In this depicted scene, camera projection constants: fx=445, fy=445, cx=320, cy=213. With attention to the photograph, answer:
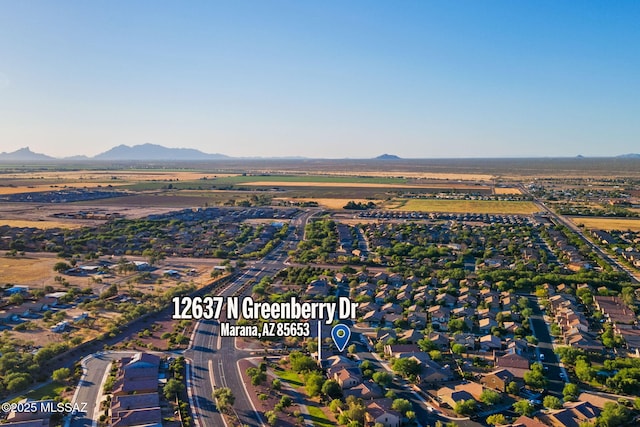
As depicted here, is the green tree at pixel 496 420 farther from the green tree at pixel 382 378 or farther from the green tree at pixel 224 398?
the green tree at pixel 224 398

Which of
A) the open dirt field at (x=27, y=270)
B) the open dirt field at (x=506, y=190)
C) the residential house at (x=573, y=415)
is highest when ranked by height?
the open dirt field at (x=506, y=190)

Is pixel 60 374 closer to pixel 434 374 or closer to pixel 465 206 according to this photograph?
pixel 434 374

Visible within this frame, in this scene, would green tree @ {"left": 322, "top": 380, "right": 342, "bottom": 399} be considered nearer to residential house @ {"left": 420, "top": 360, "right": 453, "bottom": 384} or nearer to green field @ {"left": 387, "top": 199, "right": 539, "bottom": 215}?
residential house @ {"left": 420, "top": 360, "right": 453, "bottom": 384}

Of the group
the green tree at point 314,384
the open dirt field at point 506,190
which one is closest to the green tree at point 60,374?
the green tree at point 314,384

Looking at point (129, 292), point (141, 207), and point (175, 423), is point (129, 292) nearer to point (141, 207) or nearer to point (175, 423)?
point (175, 423)

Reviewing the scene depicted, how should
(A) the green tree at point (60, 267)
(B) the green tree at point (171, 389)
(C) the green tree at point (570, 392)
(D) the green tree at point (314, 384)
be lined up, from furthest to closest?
(A) the green tree at point (60, 267)
(D) the green tree at point (314, 384)
(B) the green tree at point (171, 389)
(C) the green tree at point (570, 392)

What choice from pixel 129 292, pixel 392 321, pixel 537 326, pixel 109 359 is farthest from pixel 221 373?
pixel 537 326
